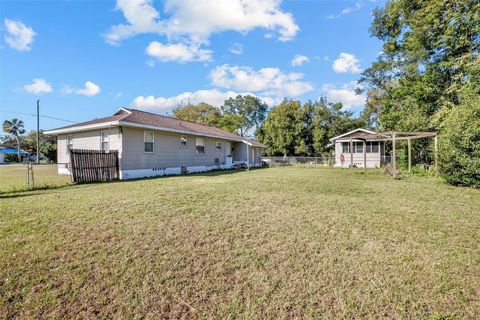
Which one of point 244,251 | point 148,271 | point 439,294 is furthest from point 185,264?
point 439,294

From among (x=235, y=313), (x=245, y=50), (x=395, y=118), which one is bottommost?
(x=235, y=313)

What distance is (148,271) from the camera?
2.88m

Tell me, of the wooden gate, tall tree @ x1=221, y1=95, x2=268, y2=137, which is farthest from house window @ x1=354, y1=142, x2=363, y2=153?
tall tree @ x1=221, y1=95, x2=268, y2=137

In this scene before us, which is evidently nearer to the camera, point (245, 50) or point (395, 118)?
point (245, 50)

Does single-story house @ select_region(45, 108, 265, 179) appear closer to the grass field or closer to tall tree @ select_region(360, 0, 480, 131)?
the grass field

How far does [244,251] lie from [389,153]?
88.1ft

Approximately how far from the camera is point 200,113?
4400cm

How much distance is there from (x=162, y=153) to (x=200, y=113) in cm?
3054

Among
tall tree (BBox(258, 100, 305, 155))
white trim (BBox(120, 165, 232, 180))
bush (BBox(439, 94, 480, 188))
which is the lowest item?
white trim (BBox(120, 165, 232, 180))

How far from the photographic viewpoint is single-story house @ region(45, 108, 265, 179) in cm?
1241

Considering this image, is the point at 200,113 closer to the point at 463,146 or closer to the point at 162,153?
the point at 162,153

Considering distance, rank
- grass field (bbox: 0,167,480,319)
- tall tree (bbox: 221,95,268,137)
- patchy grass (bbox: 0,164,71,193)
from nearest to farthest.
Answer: grass field (bbox: 0,167,480,319)
patchy grass (bbox: 0,164,71,193)
tall tree (bbox: 221,95,268,137)

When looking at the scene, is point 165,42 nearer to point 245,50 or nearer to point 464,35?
point 245,50

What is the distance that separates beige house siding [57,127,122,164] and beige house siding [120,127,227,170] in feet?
1.62
